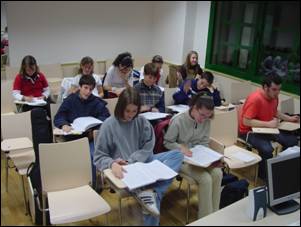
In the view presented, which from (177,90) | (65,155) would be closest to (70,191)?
(65,155)

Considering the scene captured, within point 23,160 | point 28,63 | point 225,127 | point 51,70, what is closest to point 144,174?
point 23,160

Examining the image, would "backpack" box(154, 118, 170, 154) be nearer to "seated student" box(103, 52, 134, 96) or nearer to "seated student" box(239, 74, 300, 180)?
"seated student" box(239, 74, 300, 180)

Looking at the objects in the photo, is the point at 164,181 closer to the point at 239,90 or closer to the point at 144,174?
the point at 144,174

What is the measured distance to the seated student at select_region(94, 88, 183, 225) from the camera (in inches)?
73.7

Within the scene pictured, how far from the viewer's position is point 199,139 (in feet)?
7.47

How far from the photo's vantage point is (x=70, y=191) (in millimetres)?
1872

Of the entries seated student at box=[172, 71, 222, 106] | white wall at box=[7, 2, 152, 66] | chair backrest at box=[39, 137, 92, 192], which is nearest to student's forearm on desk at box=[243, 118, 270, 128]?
seated student at box=[172, 71, 222, 106]

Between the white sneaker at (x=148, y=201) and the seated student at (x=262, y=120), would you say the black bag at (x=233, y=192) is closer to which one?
the seated student at (x=262, y=120)

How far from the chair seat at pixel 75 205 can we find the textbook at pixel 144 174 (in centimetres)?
14

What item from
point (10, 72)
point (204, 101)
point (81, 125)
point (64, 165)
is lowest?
point (64, 165)

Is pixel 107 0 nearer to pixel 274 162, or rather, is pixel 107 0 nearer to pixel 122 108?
pixel 122 108

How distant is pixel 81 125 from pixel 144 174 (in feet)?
3.23

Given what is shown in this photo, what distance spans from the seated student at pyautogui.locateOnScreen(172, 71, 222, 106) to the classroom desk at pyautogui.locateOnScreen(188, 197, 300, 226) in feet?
2.65

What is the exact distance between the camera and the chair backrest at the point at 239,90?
209 cm
